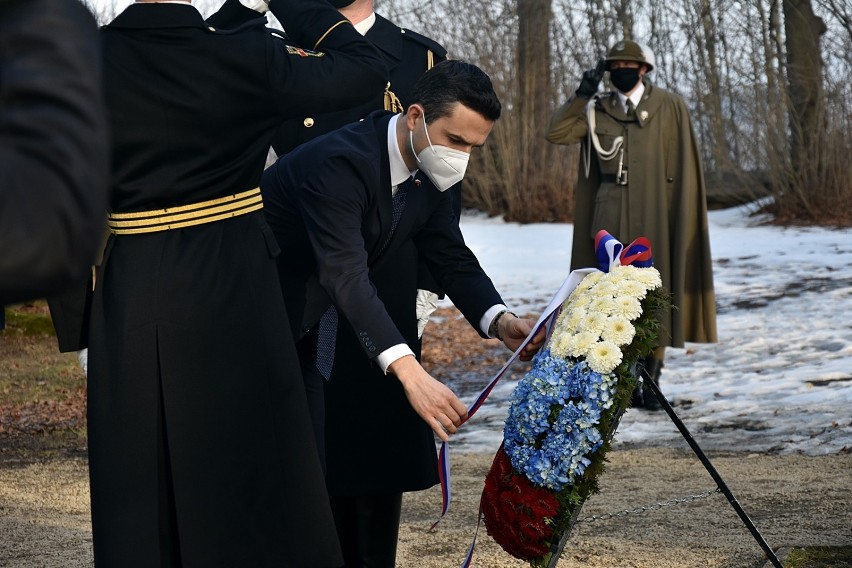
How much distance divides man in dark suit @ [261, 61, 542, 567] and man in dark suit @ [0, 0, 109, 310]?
189 centimetres

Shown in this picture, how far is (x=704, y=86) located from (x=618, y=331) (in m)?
16.4

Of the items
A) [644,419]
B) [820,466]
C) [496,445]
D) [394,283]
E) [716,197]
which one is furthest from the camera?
[716,197]

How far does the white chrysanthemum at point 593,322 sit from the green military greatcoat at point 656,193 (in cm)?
453

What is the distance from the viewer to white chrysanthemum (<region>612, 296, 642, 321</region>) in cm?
317

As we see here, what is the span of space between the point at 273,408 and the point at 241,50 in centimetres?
78

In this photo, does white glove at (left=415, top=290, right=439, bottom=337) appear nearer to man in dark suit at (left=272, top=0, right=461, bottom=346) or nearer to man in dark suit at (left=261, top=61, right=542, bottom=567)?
man in dark suit at (left=272, top=0, right=461, bottom=346)

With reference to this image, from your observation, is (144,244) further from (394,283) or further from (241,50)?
(394,283)

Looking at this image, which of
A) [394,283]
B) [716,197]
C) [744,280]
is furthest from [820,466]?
[716,197]

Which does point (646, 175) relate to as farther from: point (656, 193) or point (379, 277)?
point (379, 277)

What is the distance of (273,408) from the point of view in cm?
279

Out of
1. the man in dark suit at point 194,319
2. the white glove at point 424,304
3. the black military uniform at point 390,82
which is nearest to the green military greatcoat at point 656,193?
the black military uniform at point 390,82

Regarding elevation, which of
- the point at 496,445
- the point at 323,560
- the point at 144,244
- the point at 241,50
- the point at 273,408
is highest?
the point at 241,50

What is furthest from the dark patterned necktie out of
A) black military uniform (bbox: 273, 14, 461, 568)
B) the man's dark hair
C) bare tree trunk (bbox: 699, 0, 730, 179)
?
bare tree trunk (bbox: 699, 0, 730, 179)

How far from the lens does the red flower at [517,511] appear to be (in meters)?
3.17
